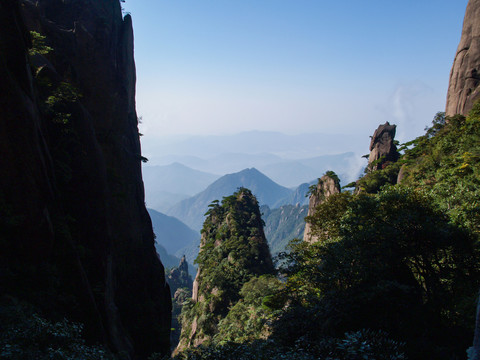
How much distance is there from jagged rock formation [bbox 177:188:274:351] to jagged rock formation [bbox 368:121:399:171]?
67.0 feet

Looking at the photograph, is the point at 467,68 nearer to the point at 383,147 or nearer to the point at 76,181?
the point at 383,147

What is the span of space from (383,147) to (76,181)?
145ft

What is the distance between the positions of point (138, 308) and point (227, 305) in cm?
1732

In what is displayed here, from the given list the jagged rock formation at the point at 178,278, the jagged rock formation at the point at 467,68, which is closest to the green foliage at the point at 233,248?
the jagged rock formation at the point at 467,68

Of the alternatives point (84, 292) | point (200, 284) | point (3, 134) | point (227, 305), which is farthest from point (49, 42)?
point (200, 284)

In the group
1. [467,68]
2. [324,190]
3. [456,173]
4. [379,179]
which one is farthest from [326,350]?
[467,68]

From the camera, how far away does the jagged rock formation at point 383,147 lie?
144 ft

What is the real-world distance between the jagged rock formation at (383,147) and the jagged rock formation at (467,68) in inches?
370

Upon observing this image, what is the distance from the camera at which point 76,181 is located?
12773mm

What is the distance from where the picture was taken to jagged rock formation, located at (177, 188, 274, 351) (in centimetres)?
3372

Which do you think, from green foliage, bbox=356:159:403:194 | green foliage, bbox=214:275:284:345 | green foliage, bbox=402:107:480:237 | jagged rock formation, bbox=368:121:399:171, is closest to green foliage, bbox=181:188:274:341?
green foliage, bbox=214:275:284:345

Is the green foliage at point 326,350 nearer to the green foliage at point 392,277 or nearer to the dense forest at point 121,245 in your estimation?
the dense forest at point 121,245

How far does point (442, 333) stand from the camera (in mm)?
10523

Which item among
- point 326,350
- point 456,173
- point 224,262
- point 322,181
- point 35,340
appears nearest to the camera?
point 35,340
